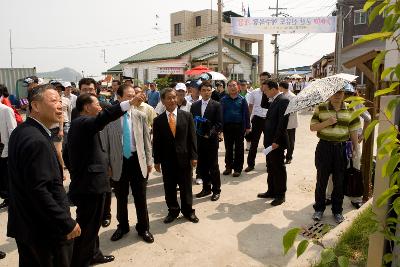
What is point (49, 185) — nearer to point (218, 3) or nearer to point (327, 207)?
point (327, 207)

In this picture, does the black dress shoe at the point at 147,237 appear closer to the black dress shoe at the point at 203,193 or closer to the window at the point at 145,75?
the black dress shoe at the point at 203,193

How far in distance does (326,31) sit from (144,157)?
1758 centimetres

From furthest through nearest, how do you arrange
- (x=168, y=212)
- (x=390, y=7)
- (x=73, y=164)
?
(x=168, y=212), (x=73, y=164), (x=390, y=7)

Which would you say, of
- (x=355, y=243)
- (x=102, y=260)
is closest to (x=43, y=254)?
(x=102, y=260)

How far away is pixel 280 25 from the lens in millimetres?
19172

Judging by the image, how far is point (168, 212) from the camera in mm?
5074

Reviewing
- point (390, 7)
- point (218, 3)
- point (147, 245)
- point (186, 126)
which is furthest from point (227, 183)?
point (218, 3)

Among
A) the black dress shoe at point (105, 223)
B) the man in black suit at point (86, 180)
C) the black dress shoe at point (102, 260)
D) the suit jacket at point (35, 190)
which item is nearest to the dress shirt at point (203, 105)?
the black dress shoe at point (105, 223)

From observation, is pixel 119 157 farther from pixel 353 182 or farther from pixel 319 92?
pixel 353 182

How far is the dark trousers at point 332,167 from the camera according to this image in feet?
14.6

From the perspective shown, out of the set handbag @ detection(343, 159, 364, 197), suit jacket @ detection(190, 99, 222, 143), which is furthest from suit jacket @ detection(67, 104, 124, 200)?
handbag @ detection(343, 159, 364, 197)

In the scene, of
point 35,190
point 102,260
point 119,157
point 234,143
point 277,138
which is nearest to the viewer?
point 35,190

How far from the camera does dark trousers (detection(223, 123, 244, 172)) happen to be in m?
6.79

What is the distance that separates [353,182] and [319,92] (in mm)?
1509
